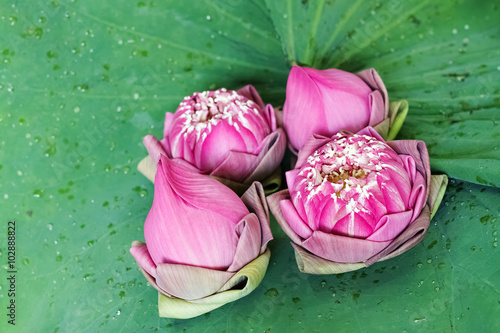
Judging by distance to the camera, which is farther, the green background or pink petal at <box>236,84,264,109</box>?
pink petal at <box>236,84,264,109</box>

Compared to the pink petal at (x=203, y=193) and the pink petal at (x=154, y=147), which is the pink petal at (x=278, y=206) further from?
the pink petal at (x=154, y=147)

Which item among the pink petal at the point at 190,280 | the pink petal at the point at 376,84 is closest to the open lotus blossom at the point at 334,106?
the pink petal at the point at 376,84

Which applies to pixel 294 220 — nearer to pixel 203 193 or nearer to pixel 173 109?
pixel 203 193

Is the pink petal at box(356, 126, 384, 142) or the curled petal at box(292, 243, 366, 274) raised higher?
the pink petal at box(356, 126, 384, 142)

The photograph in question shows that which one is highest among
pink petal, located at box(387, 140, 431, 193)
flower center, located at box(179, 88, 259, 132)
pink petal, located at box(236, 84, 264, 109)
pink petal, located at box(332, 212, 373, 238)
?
flower center, located at box(179, 88, 259, 132)

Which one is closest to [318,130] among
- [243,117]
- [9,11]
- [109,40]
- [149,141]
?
[243,117]

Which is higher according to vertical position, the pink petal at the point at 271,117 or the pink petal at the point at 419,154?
the pink petal at the point at 271,117

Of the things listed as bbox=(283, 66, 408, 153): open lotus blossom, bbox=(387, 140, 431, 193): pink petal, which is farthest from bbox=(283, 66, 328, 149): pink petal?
bbox=(387, 140, 431, 193): pink petal

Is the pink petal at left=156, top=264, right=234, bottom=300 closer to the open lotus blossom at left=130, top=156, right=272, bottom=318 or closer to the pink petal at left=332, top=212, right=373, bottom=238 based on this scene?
the open lotus blossom at left=130, top=156, right=272, bottom=318

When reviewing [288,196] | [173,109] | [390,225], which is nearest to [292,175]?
[288,196]
